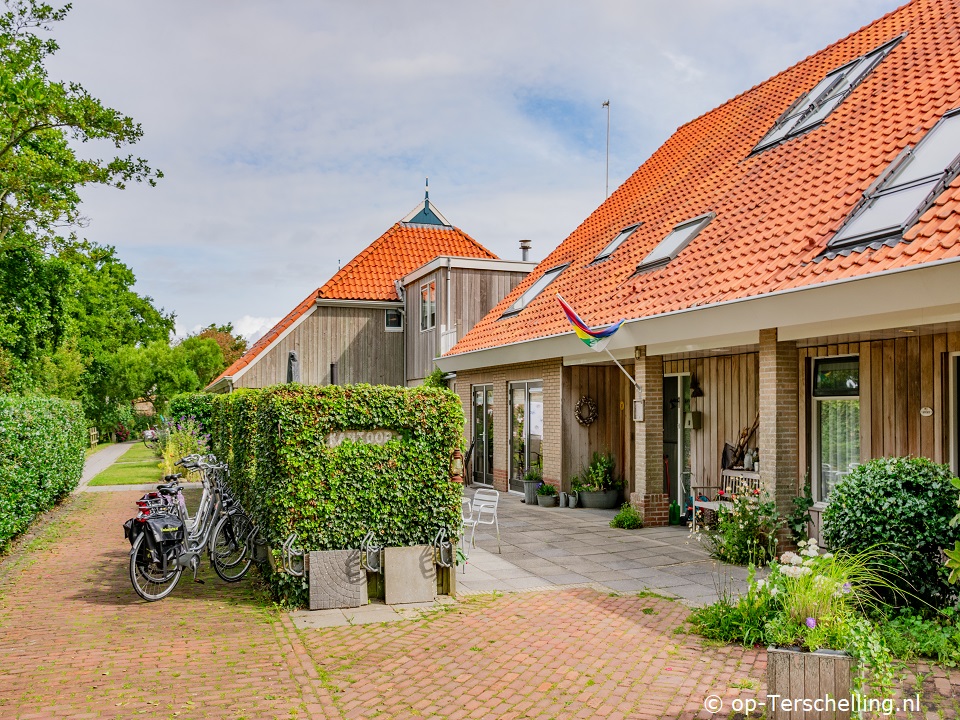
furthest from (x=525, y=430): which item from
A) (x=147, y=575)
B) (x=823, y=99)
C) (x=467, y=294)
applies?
(x=147, y=575)

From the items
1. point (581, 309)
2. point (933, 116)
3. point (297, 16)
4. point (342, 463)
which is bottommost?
point (342, 463)

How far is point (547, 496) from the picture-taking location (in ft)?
49.1

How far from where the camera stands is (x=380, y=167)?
15.1 m

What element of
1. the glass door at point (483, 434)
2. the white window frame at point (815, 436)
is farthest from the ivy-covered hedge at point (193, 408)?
the white window frame at point (815, 436)

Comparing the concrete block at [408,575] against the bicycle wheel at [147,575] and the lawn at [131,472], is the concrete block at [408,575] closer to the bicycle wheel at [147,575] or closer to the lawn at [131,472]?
the bicycle wheel at [147,575]

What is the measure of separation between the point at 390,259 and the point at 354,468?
2003 cm

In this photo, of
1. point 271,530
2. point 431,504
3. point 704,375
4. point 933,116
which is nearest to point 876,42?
point 933,116

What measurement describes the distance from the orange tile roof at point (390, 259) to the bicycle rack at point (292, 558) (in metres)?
18.6

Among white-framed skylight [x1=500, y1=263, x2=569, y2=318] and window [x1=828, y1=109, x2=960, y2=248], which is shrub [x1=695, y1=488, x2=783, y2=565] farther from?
white-framed skylight [x1=500, y1=263, x2=569, y2=318]

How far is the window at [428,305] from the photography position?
22766mm

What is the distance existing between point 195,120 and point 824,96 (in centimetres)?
1089

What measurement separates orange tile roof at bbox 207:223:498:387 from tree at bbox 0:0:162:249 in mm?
7907

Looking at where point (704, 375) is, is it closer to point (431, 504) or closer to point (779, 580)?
point (431, 504)

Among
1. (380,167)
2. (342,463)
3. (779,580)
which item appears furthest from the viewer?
(380,167)
